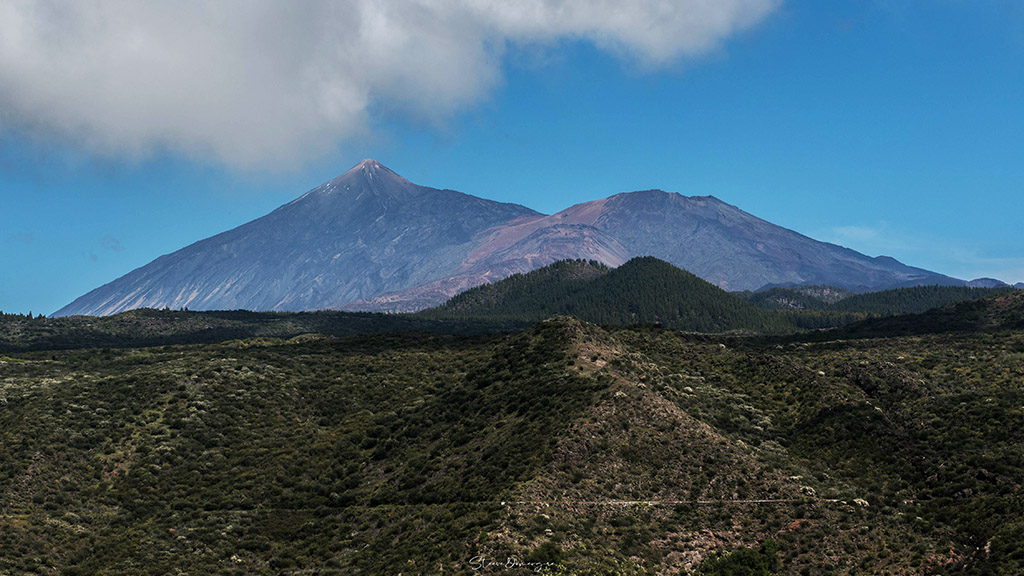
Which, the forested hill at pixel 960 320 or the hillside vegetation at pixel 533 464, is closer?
the hillside vegetation at pixel 533 464

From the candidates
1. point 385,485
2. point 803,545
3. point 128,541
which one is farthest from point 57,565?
point 803,545

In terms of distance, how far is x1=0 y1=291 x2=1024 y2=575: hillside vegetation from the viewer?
48.8 metres

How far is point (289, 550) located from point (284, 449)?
2033cm

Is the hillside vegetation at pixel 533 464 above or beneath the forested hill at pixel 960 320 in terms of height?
beneath

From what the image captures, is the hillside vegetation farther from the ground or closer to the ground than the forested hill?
closer to the ground

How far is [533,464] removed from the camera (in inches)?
2245

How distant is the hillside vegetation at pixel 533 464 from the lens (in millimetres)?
48812

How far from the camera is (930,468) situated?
59.5 m

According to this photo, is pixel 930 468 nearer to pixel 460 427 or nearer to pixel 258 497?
pixel 460 427

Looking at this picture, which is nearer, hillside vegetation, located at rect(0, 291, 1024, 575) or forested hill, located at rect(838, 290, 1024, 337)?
hillside vegetation, located at rect(0, 291, 1024, 575)

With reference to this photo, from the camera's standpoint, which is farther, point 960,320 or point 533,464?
point 960,320

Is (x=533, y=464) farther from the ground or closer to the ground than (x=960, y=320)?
closer to the ground

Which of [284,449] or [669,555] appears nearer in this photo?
[669,555]

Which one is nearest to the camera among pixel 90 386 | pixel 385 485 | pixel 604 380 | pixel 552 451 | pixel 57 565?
pixel 57 565
